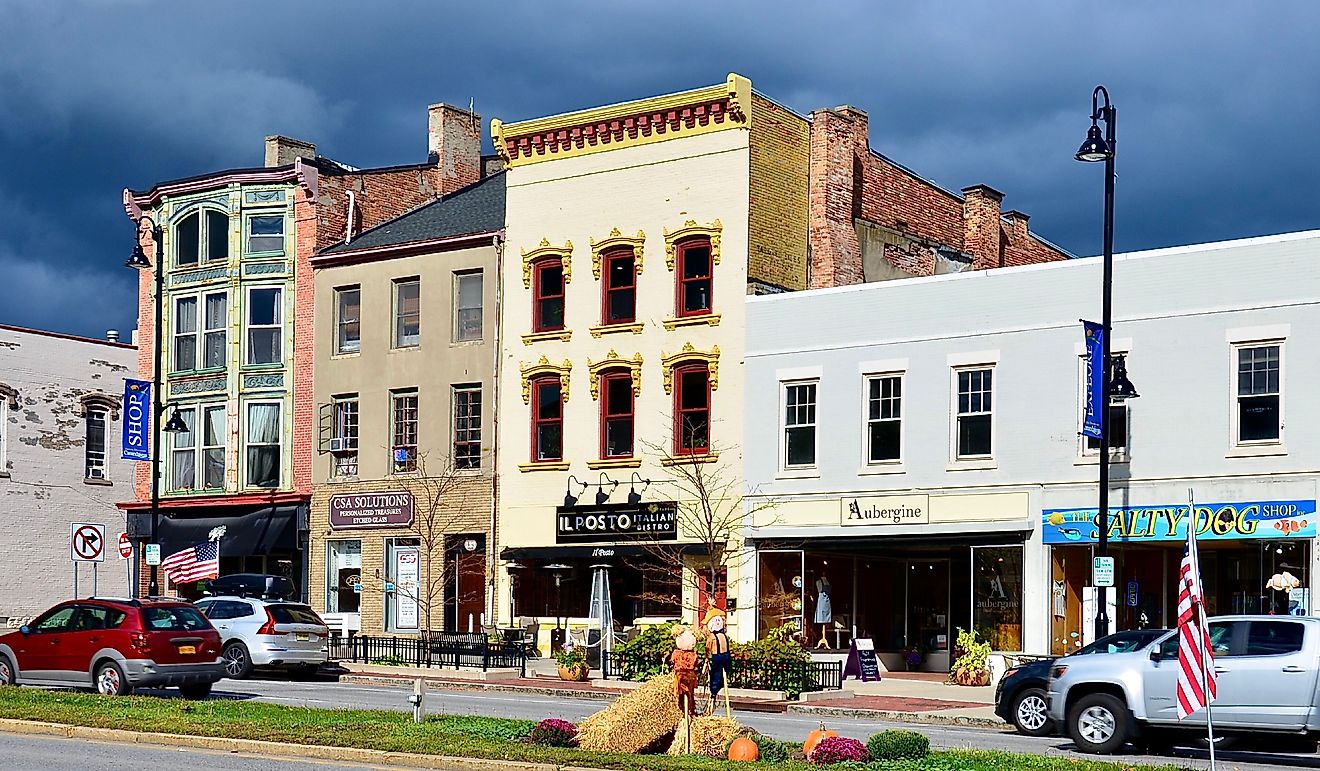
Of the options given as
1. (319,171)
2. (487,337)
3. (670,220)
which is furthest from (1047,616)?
(319,171)

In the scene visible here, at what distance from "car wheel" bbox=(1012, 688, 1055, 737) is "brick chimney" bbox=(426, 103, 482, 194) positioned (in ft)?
101

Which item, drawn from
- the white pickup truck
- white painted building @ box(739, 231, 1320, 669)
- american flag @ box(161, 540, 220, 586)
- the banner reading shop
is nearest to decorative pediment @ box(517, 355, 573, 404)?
white painted building @ box(739, 231, 1320, 669)

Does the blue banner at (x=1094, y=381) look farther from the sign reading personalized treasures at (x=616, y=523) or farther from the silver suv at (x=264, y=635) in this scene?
the silver suv at (x=264, y=635)

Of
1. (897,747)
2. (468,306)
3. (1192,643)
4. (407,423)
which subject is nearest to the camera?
(897,747)

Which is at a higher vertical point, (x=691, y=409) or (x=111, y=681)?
(x=691, y=409)

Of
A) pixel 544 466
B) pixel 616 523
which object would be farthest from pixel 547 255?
pixel 616 523

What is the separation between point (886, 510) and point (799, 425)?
2.82 meters

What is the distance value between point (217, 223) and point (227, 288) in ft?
6.16

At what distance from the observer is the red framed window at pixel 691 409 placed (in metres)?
40.1

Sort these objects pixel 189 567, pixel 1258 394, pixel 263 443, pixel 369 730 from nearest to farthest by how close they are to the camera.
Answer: pixel 369 730 → pixel 1258 394 → pixel 189 567 → pixel 263 443

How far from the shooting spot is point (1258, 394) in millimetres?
32406

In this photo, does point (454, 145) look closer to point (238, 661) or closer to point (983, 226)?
point (983, 226)

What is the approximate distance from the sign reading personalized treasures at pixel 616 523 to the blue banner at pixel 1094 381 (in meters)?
11.0

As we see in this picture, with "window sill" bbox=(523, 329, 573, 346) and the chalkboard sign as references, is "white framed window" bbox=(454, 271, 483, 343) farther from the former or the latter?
the chalkboard sign
